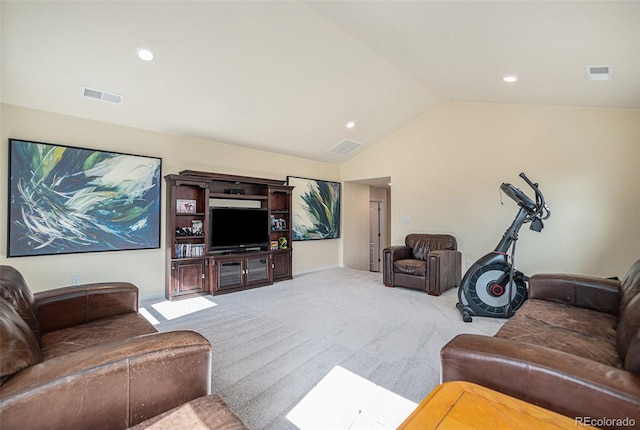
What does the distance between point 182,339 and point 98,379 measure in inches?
12.7

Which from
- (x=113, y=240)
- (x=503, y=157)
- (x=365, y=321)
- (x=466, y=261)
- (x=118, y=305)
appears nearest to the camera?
(x=118, y=305)

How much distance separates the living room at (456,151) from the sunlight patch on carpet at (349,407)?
3.07 meters

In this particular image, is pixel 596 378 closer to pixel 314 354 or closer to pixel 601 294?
pixel 601 294

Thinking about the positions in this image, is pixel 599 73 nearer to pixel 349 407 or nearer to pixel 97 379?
pixel 349 407

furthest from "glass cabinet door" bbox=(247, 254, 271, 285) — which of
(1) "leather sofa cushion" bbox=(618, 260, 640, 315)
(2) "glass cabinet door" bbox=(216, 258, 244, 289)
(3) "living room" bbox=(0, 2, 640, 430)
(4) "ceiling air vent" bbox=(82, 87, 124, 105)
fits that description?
(1) "leather sofa cushion" bbox=(618, 260, 640, 315)

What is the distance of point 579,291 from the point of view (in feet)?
8.10

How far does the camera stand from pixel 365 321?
3426 mm

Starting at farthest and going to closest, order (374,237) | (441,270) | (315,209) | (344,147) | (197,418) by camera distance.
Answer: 1. (374,237)
2. (315,209)
3. (344,147)
4. (441,270)
5. (197,418)

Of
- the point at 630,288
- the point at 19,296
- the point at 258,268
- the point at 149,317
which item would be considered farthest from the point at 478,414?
the point at 258,268

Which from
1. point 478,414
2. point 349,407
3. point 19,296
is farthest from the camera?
point 349,407

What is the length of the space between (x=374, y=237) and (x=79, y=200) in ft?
22.4

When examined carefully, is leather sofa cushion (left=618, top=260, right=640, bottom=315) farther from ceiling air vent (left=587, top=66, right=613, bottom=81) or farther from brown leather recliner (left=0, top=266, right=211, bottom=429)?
brown leather recliner (left=0, top=266, right=211, bottom=429)

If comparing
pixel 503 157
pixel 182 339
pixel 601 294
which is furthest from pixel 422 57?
pixel 182 339

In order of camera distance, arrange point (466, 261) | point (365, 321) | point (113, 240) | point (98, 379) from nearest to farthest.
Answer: point (98, 379)
point (365, 321)
point (113, 240)
point (466, 261)
